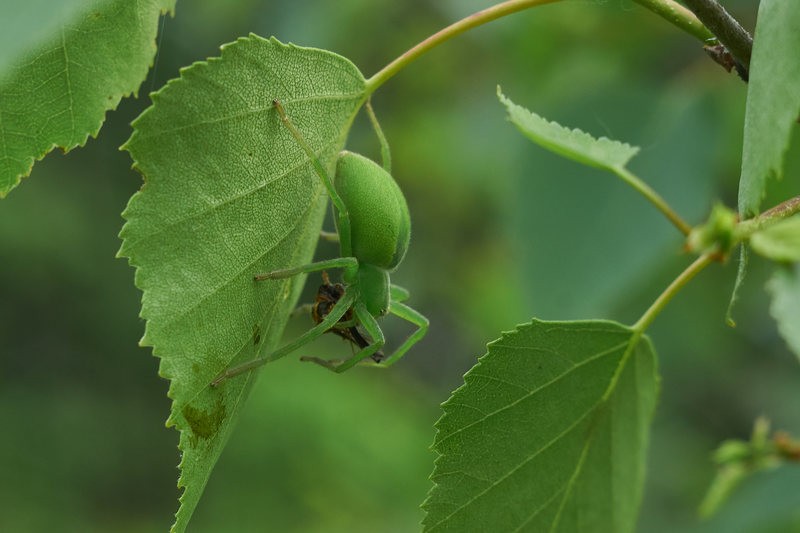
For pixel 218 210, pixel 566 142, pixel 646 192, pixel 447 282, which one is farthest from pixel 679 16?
pixel 447 282

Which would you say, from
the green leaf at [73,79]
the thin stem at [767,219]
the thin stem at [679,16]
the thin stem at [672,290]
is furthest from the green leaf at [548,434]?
the green leaf at [73,79]

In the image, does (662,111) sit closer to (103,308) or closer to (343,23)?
(343,23)

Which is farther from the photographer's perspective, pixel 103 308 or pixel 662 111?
pixel 103 308

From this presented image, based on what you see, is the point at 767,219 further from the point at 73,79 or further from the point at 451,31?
the point at 73,79

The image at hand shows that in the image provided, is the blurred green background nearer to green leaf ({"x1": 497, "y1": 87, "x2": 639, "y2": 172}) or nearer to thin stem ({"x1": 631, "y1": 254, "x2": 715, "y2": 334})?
green leaf ({"x1": 497, "y1": 87, "x2": 639, "y2": 172})

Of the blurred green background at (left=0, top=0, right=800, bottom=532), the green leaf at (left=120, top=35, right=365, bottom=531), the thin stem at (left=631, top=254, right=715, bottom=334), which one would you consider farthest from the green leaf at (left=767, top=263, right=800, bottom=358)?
the blurred green background at (left=0, top=0, right=800, bottom=532)

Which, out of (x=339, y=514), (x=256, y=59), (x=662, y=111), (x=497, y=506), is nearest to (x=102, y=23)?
(x=256, y=59)
